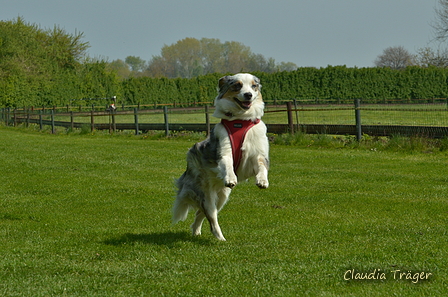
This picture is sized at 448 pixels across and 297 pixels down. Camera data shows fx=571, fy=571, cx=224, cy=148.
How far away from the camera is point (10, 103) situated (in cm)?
5409

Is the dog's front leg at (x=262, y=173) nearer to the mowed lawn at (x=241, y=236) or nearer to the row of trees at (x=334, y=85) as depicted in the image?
the mowed lawn at (x=241, y=236)

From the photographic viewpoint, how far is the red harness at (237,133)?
675cm

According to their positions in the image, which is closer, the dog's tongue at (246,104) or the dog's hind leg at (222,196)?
the dog's tongue at (246,104)

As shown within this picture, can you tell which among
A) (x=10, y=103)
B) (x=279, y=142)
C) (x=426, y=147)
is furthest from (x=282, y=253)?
(x=10, y=103)

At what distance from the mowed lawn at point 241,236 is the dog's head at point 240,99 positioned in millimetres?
1565

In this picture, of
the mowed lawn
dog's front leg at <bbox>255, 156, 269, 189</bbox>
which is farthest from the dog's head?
the mowed lawn

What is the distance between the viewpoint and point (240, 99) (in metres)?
6.77

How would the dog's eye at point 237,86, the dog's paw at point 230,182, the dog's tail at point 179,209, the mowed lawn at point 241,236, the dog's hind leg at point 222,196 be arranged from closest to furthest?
the mowed lawn at point 241,236, the dog's paw at point 230,182, the dog's eye at point 237,86, the dog's hind leg at point 222,196, the dog's tail at point 179,209

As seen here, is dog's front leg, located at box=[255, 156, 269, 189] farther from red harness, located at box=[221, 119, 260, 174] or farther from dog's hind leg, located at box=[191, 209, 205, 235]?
dog's hind leg, located at box=[191, 209, 205, 235]

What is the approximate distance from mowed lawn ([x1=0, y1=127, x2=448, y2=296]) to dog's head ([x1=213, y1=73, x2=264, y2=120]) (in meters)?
1.56

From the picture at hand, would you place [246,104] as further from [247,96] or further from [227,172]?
[227,172]

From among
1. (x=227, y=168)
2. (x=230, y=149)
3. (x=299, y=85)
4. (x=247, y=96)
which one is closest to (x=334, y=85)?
(x=299, y=85)

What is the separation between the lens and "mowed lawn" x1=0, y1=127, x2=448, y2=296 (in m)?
5.21

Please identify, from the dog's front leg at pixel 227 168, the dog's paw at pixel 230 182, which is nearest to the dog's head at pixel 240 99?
the dog's front leg at pixel 227 168
